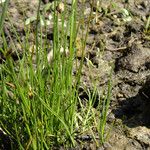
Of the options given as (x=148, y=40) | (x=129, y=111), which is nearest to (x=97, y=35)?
(x=148, y=40)

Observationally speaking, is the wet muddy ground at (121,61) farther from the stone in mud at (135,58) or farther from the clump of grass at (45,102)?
the clump of grass at (45,102)

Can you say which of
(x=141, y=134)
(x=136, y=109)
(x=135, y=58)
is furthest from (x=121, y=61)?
(x=141, y=134)

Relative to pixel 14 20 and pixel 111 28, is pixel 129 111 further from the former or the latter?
pixel 14 20

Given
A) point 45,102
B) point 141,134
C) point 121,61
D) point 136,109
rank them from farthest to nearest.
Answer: point 121,61, point 136,109, point 141,134, point 45,102

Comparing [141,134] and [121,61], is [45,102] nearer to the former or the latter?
[141,134]

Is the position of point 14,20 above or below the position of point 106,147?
above

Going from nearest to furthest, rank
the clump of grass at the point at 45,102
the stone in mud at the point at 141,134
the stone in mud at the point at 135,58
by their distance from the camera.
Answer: the clump of grass at the point at 45,102 < the stone in mud at the point at 141,134 < the stone in mud at the point at 135,58

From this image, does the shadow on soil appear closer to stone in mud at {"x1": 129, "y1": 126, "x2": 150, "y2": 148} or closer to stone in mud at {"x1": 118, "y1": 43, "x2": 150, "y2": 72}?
stone in mud at {"x1": 129, "y1": 126, "x2": 150, "y2": 148}

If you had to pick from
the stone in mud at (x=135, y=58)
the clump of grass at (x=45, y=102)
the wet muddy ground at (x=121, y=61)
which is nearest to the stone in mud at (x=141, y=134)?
the wet muddy ground at (x=121, y=61)
